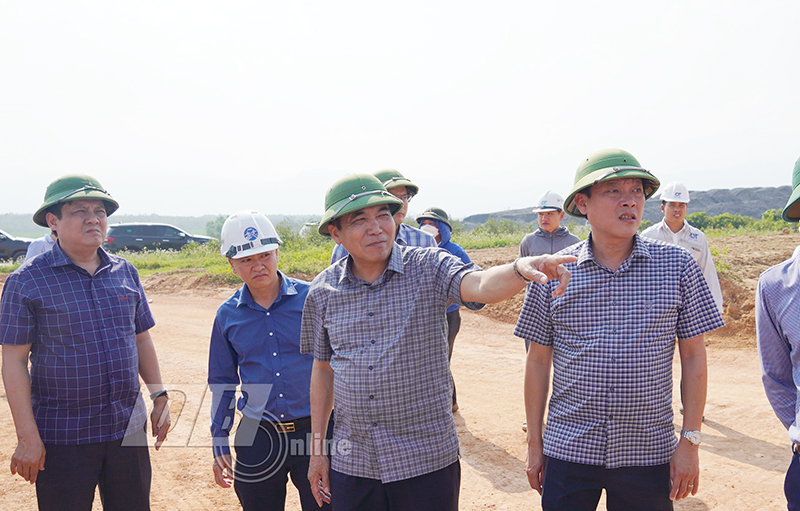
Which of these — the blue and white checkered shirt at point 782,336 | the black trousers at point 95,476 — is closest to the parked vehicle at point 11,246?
the black trousers at point 95,476

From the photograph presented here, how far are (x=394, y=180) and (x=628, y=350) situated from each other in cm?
345

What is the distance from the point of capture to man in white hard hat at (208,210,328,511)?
120 inches

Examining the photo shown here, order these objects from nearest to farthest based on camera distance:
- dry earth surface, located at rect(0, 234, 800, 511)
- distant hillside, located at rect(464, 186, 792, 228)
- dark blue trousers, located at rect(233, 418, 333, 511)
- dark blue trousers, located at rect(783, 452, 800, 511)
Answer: dark blue trousers, located at rect(783, 452, 800, 511) < dark blue trousers, located at rect(233, 418, 333, 511) < dry earth surface, located at rect(0, 234, 800, 511) < distant hillside, located at rect(464, 186, 792, 228)

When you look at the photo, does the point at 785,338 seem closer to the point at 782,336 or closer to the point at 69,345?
the point at 782,336

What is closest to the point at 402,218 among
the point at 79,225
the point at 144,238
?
the point at 79,225

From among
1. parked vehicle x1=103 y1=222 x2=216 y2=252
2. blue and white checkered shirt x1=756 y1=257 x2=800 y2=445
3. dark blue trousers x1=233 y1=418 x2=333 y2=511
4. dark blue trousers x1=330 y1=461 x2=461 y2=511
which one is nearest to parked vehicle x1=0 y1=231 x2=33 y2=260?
parked vehicle x1=103 y1=222 x2=216 y2=252

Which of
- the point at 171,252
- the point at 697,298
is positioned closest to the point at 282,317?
the point at 697,298

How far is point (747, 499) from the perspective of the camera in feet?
13.7

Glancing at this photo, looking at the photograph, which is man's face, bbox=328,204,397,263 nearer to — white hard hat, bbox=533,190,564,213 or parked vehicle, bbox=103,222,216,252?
white hard hat, bbox=533,190,564,213

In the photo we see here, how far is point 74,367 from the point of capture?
3.19 metres

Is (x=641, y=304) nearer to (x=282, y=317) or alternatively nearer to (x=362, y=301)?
(x=362, y=301)

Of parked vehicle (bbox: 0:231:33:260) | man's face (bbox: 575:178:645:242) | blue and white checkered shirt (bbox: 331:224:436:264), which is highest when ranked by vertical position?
man's face (bbox: 575:178:645:242)

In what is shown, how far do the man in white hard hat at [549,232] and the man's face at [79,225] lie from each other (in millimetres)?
4477

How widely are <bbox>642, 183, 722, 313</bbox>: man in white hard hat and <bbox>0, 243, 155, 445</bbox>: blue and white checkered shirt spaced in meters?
5.43
